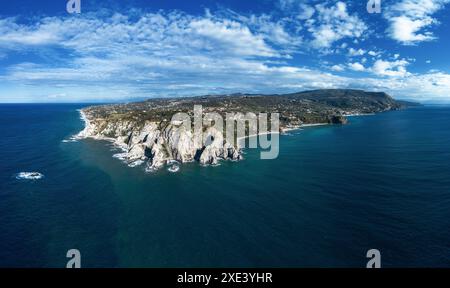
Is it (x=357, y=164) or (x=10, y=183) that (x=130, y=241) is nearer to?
(x=10, y=183)

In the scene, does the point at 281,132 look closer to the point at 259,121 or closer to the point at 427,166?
the point at 259,121

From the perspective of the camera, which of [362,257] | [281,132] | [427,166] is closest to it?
[362,257]

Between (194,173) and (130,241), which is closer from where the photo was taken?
(130,241)

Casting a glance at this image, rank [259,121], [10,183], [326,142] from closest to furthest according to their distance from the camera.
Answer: [10,183], [326,142], [259,121]

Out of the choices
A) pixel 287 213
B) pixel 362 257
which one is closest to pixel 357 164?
pixel 287 213

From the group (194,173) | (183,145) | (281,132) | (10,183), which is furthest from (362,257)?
(281,132)
